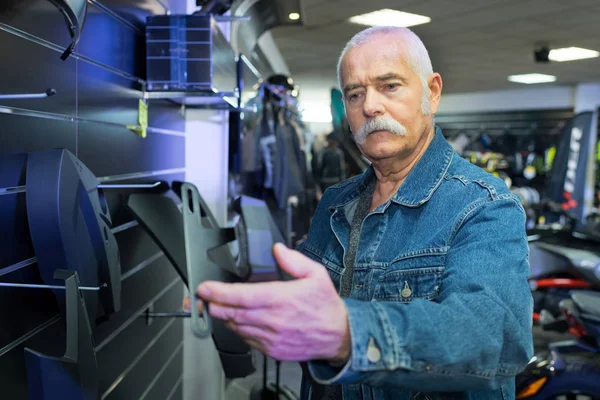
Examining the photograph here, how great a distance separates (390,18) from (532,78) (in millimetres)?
5695

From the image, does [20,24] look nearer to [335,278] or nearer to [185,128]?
[335,278]

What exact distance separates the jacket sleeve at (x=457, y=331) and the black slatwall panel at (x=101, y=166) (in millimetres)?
765

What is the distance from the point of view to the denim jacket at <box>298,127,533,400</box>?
707 millimetres

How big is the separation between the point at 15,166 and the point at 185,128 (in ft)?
5.57

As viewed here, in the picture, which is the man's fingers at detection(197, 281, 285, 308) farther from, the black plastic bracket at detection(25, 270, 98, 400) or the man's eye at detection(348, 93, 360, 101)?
the man's eye at detection(348, 93, 360, 101)

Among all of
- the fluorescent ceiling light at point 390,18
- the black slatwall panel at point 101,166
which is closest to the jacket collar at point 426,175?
the black slatwall panel at point 101,166

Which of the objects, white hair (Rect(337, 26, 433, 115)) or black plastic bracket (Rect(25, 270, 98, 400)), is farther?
white hair (Rect(337, 26, 433, 115))

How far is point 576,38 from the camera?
668 cm

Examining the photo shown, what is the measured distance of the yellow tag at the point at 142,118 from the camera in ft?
6.41

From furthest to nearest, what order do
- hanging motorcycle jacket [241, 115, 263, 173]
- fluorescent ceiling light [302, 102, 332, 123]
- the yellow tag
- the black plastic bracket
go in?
fluorescent ceiling light [302, 102, 332, 123] → hanging motorcycle jacket [241, 115, 263, 173] → the yellow tag → the black plastic bracket

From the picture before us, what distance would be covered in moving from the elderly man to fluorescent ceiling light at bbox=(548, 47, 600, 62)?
7.23 meters

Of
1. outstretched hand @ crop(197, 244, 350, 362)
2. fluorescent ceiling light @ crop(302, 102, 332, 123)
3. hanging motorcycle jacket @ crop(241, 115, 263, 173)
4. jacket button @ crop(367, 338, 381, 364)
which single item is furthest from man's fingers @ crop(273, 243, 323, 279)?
fluorescent ceiling light @ crop(302, 102, 332, 123)

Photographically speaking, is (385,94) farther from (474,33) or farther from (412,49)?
(474,33)

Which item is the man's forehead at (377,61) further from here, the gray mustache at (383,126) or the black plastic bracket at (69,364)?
the black plastic bracket at (69,364)
